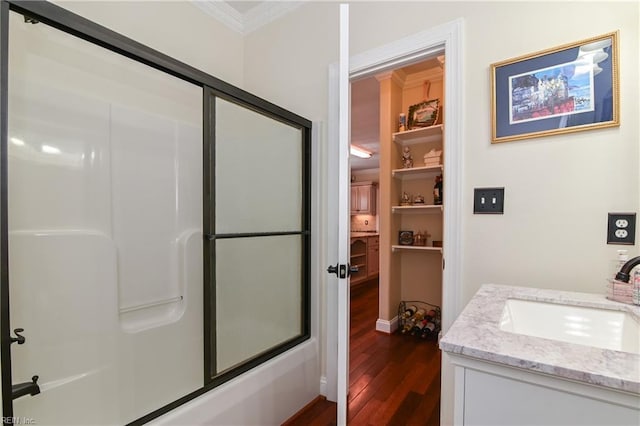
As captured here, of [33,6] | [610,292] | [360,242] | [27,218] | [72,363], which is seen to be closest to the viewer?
[33,6]

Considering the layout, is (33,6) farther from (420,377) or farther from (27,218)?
(420,377)

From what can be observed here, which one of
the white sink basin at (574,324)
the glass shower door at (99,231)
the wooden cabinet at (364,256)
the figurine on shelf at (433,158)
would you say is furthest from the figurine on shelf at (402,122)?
the wooden cabinet at (364,256)

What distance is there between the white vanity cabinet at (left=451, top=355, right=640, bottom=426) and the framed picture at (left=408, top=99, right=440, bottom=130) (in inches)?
106

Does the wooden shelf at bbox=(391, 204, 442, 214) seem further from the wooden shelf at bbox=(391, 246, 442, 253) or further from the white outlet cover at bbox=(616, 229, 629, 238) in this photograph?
the white outlet cover at bbox=(616, 229, 629, 238)

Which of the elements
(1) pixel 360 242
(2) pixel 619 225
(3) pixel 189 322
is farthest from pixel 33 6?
(1) pixel 360 242

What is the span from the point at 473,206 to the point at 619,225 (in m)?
0.52

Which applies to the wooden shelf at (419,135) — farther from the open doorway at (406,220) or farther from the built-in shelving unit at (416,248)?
the built-in shelving unit at (416,248)

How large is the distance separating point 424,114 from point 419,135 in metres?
0.22

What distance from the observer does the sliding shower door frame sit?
88 centimetres

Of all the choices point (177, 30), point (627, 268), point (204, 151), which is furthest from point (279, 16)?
point (627, 268)

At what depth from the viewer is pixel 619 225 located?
1137 millimetres

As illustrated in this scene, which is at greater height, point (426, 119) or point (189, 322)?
point (426, 119)

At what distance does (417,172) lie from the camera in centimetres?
316

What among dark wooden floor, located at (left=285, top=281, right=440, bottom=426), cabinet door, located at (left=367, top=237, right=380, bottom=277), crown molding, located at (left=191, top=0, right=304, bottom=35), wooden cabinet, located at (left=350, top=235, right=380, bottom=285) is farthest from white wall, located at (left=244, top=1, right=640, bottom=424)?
cabinet door, located at (left=367, top=237, right=380, bottom=277)
